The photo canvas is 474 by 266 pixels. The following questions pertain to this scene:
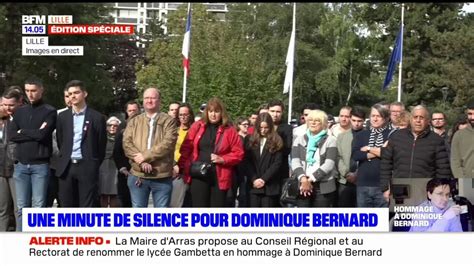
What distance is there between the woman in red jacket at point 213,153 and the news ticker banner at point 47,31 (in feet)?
4.15

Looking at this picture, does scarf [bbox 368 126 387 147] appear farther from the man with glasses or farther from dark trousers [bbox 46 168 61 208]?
dark trousers [bbox 46 168 61 208]

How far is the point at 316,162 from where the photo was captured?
6.45 m

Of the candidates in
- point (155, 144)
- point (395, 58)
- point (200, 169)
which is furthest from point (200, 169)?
point (395, 58)

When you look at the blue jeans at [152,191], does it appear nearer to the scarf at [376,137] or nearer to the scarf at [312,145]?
the scarf at [312,145]

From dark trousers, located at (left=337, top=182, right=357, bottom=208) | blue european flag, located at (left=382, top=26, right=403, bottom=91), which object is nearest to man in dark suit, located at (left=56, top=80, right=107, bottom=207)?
dark trousers, located at (left=337, top=182, right=357, bottom=208)

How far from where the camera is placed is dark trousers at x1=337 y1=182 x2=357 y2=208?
6207 millimetres

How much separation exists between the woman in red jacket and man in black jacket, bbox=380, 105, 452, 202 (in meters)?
1.20

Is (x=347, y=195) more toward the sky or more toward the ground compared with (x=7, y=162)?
more toward the ground

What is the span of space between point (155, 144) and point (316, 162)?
1302 mm

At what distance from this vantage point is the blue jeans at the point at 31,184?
6.29 metres

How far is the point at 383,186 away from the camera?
20.0 ft

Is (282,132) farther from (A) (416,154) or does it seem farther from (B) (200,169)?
(A) (416,154)

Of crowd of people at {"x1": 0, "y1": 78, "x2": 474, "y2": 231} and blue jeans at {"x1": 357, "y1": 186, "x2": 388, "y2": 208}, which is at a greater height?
crowd of people at {"x1": 0, "y1": 78, "x2": 474, "y2": 231}
